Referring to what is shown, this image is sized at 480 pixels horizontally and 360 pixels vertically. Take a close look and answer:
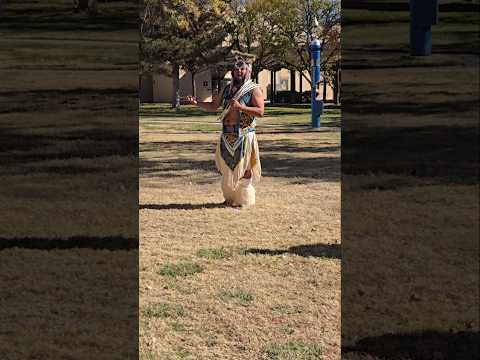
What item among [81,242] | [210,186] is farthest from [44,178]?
[210,186]

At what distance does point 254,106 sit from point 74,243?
5380 mm

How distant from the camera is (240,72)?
790cm

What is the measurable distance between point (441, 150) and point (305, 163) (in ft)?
34.5

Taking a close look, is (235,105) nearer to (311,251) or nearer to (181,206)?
(181,206)

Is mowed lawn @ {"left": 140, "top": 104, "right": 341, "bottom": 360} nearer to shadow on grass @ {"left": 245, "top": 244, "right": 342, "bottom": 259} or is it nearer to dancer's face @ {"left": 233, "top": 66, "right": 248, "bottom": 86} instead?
shadow on grass @ {"left": 245, "top": 244, "right": 342, "bottom": 259}

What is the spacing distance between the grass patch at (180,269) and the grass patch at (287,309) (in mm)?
1047

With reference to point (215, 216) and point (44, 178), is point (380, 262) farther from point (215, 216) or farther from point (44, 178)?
point (215, 216)

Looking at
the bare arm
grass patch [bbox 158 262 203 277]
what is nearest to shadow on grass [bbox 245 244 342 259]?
grass patch [bbox 158 262 203 277]

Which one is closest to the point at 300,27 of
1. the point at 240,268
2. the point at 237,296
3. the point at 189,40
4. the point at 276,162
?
the point at 189,40

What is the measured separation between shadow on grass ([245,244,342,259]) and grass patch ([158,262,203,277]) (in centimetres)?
66

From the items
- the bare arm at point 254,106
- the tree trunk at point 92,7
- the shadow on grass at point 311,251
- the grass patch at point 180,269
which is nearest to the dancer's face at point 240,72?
the bare arm at point 254,106

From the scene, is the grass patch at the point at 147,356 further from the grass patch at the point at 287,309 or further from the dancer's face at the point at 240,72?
the dancer's face at the point at 240,72

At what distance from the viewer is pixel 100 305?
2.68 metres

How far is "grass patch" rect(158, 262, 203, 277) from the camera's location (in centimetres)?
561
